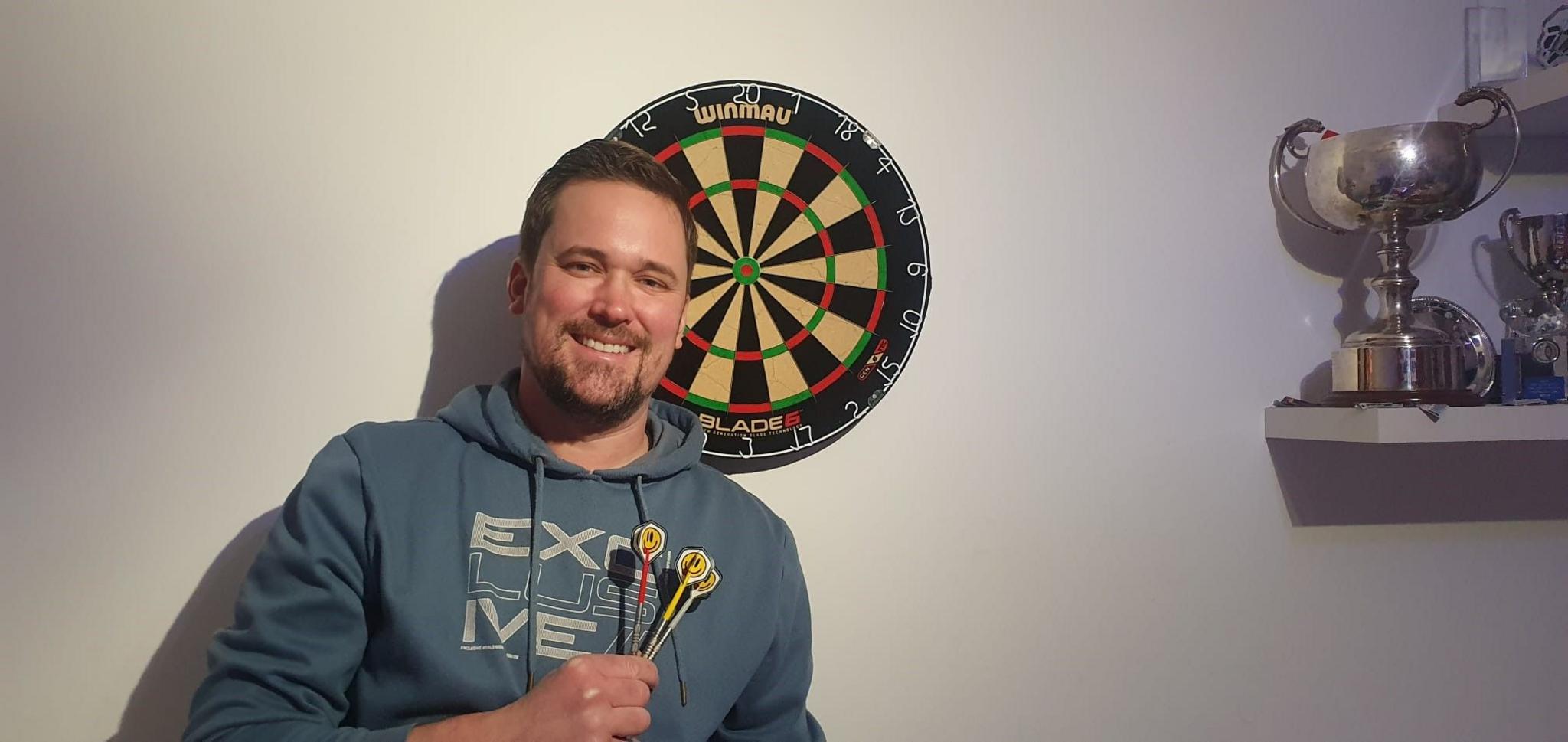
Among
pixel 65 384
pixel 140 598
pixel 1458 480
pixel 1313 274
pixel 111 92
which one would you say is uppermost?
pixel 111 92

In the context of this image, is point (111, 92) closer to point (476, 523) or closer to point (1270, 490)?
point (476, 523)

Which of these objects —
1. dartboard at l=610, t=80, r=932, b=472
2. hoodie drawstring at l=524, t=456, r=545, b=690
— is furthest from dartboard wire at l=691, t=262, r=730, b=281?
hoodie drawstring at l=524, t=456, r=545, b=690

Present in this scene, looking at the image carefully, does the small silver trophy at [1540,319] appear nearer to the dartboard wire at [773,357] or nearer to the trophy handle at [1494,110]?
the trophy handle at [1494,110]

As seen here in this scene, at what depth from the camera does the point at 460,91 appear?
1.34m

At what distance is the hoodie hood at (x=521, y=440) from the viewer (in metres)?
1.17

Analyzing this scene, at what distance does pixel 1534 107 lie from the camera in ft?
4.55

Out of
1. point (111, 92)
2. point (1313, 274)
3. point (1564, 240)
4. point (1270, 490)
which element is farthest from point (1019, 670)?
point (111, 92)

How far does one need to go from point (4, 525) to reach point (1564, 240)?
6.37ft

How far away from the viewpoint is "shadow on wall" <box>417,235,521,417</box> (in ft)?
4.40

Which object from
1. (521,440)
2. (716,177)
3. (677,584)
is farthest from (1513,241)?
(521,440)

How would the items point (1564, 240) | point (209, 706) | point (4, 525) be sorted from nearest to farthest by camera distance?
point (209, 706)
point (4, 525)
point (1564, 240)

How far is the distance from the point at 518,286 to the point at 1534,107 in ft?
4.19

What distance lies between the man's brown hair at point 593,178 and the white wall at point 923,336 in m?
0.15

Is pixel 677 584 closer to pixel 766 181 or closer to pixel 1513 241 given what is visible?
pixel 766 181
